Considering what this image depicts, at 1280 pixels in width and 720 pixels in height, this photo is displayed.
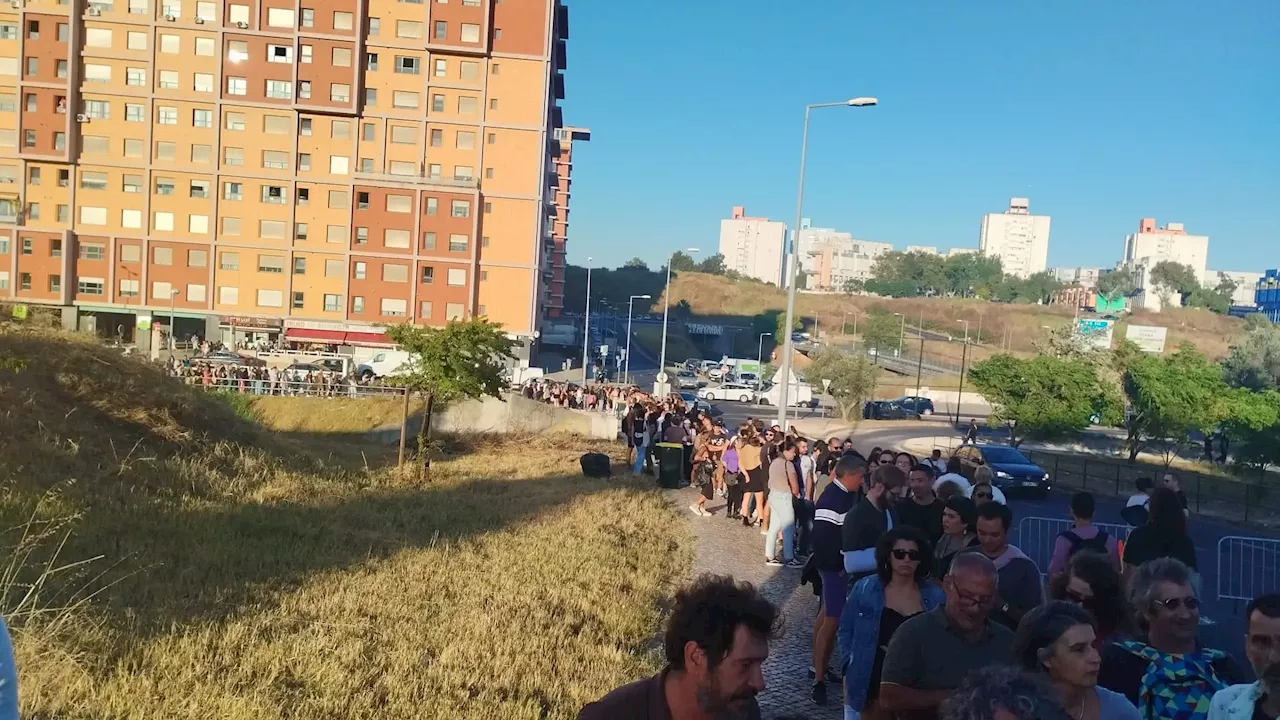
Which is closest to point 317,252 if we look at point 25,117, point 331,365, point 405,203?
point 405,203

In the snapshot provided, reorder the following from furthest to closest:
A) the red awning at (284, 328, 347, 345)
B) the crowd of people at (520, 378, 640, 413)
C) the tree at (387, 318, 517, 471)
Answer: the red awning at (284, 328, 347, 345), the crowd of people at (520, 378, 640, 413), the tree at (387, 318, 517, 471)

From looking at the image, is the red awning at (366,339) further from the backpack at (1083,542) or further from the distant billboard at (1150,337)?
the distant billboard at (1150,337)

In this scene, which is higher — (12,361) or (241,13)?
(241,13)

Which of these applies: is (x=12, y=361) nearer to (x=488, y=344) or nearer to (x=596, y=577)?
(x=488, y=344)

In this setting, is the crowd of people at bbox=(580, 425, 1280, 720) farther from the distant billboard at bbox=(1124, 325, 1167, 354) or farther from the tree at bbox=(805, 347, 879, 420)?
the distant billboard at bbox=(1124, 325, 1167, 354)

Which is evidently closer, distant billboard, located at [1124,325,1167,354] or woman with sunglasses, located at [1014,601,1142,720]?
woman with sunglasses, located at [1014,601,1142,720]

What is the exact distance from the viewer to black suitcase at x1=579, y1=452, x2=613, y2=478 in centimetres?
1919

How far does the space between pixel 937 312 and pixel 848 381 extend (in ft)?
290

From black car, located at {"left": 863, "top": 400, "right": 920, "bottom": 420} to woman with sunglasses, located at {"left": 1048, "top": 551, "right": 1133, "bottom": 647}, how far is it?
5083 centimetres

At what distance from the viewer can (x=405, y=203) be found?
52.2 m

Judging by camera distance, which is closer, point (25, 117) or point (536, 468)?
point (536, 468)

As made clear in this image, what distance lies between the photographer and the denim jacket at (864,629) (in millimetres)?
4402

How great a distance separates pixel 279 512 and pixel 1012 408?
33.5m

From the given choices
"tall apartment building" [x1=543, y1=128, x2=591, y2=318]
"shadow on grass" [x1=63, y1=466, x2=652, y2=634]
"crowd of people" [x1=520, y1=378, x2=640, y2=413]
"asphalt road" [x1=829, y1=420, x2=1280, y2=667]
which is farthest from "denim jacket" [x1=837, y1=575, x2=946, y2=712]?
"tall apartment building" [x1=543, y1=128, x2=591, y2=318]
